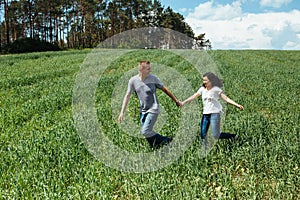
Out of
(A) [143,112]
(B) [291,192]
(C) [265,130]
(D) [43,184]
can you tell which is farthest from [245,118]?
(D) [43,184]

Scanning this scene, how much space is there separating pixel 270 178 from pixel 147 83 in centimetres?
242

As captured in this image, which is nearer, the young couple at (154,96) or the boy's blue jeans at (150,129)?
the young couple at (154,96)

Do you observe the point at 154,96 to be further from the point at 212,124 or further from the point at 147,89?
the point at 212,124

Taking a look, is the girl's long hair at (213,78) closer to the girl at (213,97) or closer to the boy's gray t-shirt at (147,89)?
the girl at (213,97)

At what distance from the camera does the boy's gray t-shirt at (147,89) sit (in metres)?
5.54

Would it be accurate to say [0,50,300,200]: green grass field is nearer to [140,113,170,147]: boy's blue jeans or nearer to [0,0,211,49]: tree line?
[140,113,170,147]: boy's blue jeans

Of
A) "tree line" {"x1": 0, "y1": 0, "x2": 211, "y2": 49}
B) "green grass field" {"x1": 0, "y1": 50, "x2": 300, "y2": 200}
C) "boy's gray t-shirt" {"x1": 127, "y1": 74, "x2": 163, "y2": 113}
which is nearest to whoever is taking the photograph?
"green grass field" {"x1": 0, "y1": 50, "x2": 300, "y2": 200}

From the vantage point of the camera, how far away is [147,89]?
18.1ft

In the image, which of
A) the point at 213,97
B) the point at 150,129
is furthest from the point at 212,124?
the point at 150,129

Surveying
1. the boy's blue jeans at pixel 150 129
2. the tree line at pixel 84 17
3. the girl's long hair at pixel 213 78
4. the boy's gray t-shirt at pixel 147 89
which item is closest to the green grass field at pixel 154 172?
the boy's blue jeans at pixel 150 129

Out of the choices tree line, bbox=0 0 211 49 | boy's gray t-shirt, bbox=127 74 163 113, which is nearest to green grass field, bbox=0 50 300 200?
boy's gray t-shirt, bbox=127 74 163 113

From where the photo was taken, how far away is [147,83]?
555cm

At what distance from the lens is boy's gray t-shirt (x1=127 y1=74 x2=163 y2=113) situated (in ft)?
18.2

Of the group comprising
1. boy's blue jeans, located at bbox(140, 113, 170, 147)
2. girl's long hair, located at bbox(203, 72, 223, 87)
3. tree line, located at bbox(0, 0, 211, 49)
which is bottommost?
boy's blue jeans, located at bbox(140, 113, 170, 147)
